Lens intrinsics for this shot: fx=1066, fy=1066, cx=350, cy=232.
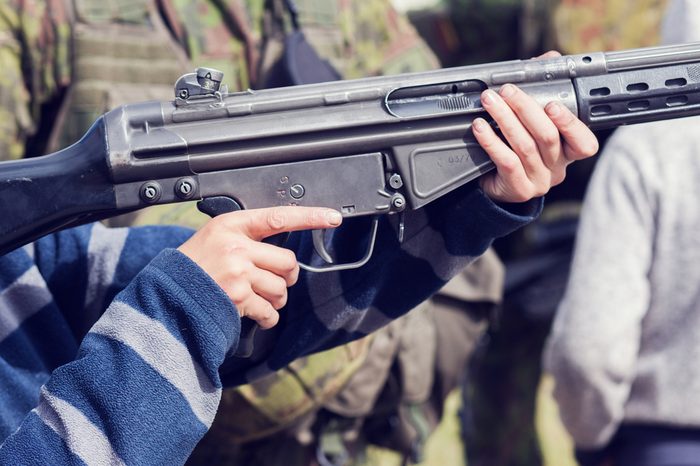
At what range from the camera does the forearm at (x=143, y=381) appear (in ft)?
4.73

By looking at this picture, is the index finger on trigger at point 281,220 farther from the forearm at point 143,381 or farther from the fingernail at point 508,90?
the fingernail at point 508,90

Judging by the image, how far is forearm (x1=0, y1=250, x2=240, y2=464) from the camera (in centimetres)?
144

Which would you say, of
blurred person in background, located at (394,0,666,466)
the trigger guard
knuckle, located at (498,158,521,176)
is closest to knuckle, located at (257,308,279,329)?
the trigger guard

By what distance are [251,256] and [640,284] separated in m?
1.41

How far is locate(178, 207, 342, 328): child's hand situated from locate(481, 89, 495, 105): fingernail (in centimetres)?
31

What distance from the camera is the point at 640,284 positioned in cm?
263

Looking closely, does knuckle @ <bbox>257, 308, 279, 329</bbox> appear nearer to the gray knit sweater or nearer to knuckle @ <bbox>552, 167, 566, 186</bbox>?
knuckle @ <bbox>552, 167, 566, 186</bbox>

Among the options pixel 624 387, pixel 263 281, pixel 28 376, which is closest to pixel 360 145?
pixel 263 281

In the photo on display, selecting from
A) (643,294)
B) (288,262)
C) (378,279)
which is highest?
(288,262)

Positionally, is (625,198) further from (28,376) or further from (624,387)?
(28,376)

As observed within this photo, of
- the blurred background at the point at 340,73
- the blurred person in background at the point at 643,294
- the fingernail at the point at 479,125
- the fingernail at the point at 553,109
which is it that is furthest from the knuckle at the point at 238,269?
the blurred person in background at the point at 643,294

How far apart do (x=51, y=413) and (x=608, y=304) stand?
1.58 metres

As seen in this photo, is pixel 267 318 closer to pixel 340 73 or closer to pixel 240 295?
pixel 240 295

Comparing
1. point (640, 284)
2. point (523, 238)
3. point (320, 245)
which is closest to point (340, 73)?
point (640, 284)
